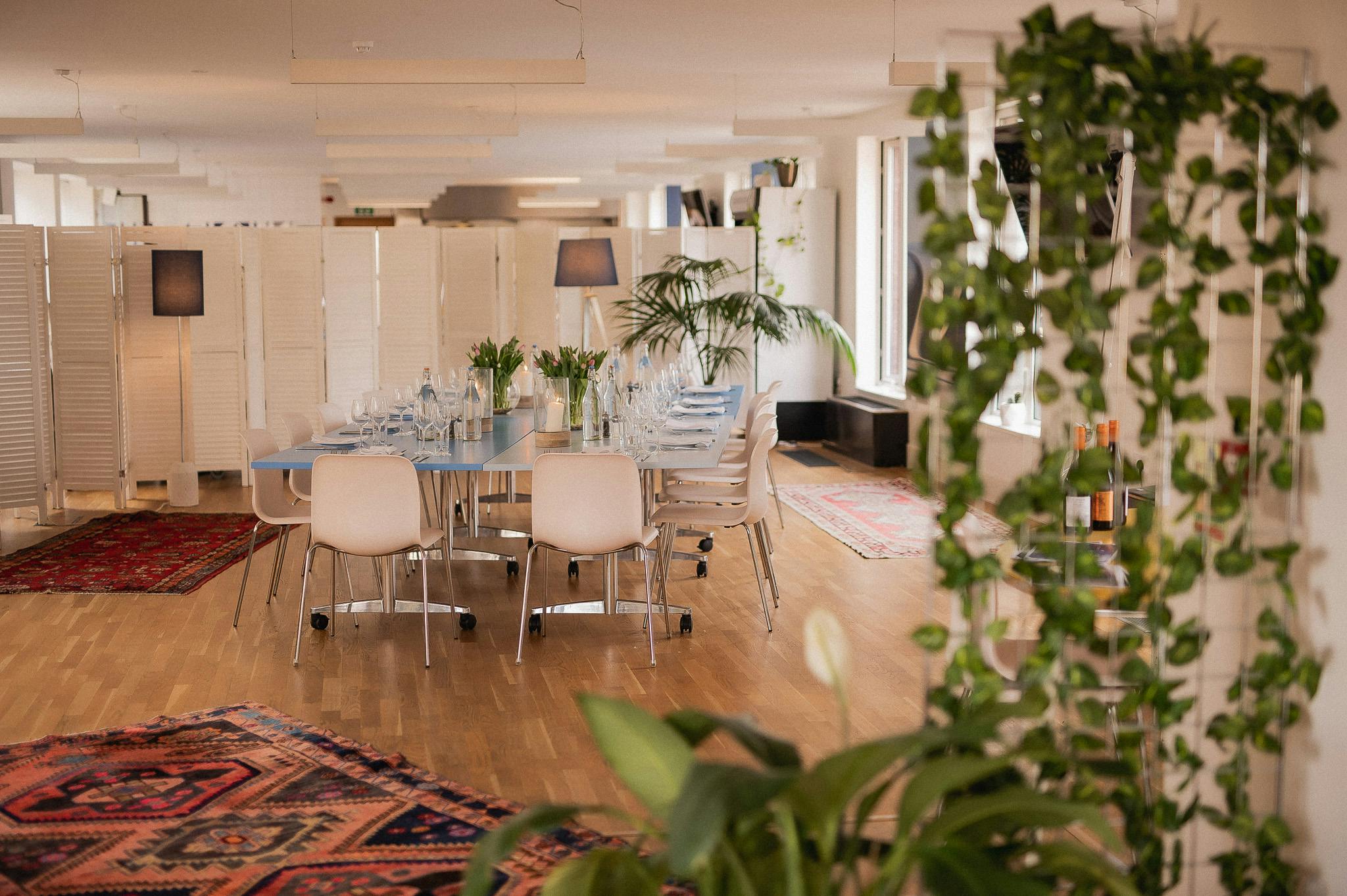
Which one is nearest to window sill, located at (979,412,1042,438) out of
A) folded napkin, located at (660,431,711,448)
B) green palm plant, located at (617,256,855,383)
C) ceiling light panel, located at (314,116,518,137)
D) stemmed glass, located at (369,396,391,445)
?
green palm plant, located at (617,256,855,383)

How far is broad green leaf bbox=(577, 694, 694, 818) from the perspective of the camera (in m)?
1.96

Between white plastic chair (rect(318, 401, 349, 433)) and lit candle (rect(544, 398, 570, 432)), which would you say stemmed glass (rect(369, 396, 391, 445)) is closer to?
white plastic chair (rect(318, 401, 349, 433))

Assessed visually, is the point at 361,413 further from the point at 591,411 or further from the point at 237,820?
the point at 237,820

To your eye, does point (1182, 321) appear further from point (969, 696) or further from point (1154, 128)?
point (969, 696)

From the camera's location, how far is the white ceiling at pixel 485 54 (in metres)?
6.85

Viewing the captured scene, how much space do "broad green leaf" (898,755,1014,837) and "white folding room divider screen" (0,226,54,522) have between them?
7744mm

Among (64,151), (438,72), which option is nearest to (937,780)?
(438,72)

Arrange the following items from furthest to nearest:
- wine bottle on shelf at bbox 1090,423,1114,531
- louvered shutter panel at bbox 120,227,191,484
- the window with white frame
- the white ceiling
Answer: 1. the window with white frame
2. louvered shutter panel at bbox 120,227,191,484
3. the white ceiling
4. wine bottle on shelf at bbox 1090,423,1114,531

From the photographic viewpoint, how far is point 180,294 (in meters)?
9.21

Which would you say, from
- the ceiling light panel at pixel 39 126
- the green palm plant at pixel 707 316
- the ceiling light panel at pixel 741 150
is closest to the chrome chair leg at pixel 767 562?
the green palm plant at pixel 707 316

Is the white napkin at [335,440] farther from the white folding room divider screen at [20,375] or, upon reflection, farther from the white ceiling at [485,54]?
the white folding room divider screen at [20,375]

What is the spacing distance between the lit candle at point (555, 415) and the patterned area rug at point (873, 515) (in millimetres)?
2009

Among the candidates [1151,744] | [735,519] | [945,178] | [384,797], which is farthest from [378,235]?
[945,178]

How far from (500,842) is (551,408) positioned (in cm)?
453
